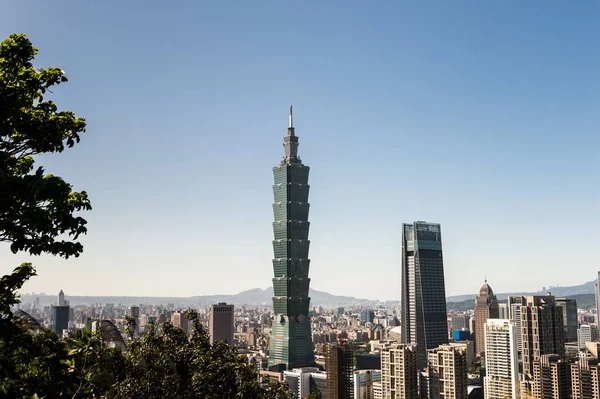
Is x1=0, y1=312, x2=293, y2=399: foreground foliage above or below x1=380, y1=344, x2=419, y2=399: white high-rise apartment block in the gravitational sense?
above

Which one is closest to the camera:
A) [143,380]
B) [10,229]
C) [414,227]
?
[10,229]

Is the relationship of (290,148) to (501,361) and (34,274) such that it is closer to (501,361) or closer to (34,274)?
(501,361)

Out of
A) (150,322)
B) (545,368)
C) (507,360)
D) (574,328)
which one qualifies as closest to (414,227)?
(574,328)

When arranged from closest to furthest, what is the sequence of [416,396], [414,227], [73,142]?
[73,142], [416,396], [414,227]

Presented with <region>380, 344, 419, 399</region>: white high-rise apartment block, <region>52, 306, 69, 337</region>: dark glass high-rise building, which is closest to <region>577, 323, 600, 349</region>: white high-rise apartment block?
<region>380, 344, 419, 399</region>: white high-rise apartment block

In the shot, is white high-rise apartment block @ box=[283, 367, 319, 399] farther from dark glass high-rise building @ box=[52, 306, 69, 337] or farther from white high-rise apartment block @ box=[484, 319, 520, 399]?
dark glass high-rise building @ box=[52, 306, 69, 337]

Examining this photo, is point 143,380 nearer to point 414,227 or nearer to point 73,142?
point 73,142

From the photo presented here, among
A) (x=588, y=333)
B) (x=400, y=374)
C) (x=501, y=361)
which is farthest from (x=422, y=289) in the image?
(x=400, y=374)

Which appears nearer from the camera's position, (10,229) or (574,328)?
(10,229)
